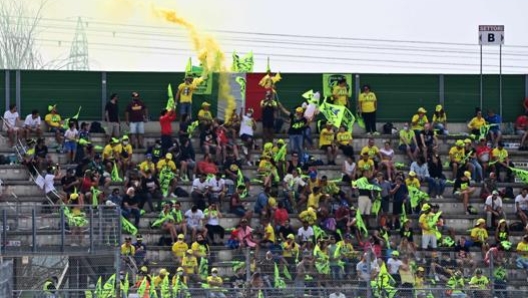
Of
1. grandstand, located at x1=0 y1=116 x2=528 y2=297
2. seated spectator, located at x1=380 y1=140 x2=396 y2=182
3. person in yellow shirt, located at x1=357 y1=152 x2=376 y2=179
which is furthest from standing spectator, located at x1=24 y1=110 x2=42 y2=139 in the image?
seated spectator, located at x1=380 y1=140 x2=396 y2=182

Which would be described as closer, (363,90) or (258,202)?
(258,202)

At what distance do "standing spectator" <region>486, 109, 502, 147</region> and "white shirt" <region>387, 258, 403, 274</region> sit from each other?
9.65 m

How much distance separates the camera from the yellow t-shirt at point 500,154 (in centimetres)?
4709

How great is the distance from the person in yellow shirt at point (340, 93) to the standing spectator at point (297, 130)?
7.10ft

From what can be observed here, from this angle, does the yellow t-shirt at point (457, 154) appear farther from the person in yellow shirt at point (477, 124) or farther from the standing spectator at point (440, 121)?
the person in yellow shirt at point (477, 124)

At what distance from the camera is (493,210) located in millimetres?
44750

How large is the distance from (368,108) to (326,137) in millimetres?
2404

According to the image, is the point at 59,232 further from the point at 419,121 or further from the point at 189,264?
the point at 419,121

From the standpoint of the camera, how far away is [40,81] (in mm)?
49750

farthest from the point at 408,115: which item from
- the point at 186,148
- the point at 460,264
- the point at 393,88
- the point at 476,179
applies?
the point at 460,264

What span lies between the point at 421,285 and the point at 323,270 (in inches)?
89.3

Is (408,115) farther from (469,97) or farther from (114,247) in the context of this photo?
(114,247)

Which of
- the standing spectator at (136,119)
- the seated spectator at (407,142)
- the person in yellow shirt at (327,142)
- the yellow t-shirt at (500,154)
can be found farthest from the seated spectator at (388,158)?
the standing spectator at (136,119)

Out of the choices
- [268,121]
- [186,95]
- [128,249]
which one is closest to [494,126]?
[268,121]
